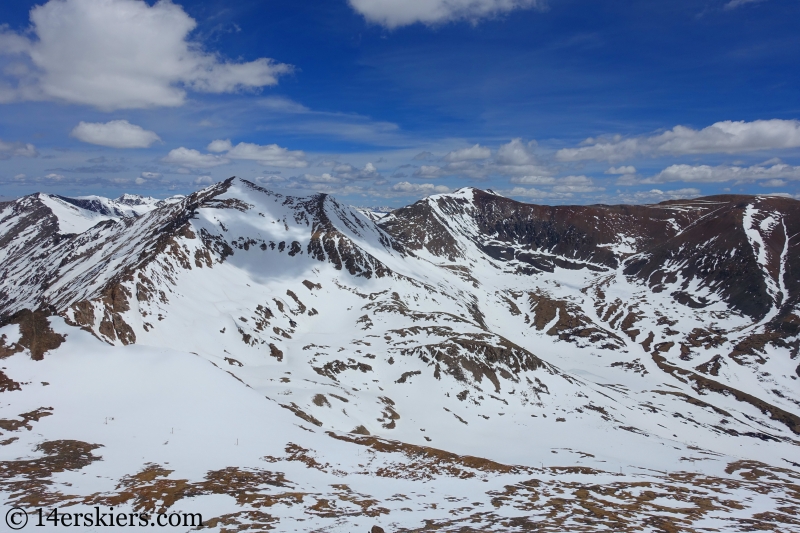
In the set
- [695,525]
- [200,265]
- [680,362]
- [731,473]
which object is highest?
A: [200,265]

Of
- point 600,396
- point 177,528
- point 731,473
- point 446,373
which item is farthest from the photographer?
point 600,396

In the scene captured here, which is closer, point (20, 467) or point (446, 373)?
point (20, 467)

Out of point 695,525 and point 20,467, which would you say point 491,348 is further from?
point 20,467

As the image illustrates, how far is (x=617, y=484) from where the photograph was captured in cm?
3581

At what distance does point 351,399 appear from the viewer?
256 ft

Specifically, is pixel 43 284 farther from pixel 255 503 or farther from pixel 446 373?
pixel 255 503

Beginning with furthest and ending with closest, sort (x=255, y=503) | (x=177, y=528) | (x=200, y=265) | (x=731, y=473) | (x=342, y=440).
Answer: (x=200, y=265) → (x=731, y=473) → (x=342, y=440) → (x=255, y=503) → (x=177, y=528)

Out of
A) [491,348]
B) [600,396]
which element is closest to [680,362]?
[600,396]

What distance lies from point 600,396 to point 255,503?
108044 millimetres

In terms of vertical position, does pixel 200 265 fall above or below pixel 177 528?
above

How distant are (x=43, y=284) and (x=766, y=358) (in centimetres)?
28456

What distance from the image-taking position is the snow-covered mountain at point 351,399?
25.5 meters

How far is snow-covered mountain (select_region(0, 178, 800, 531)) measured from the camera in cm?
2553

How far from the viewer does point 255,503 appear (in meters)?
22.7
